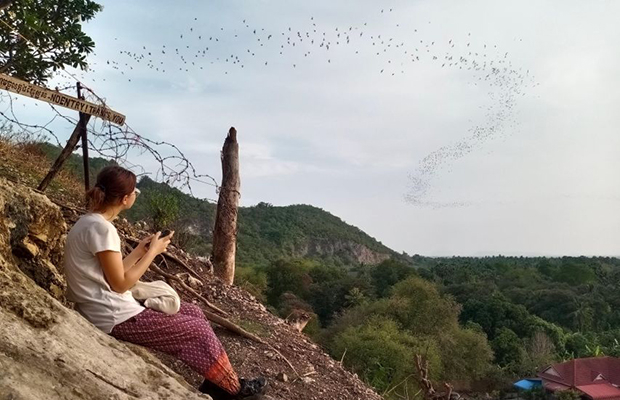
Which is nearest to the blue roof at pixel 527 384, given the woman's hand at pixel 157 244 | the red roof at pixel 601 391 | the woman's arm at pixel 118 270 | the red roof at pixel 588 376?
the red roof at pixel 588 376

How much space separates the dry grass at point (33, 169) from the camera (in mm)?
7574

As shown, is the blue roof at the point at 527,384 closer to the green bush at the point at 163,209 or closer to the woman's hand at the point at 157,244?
the green bush at the point at 163,209

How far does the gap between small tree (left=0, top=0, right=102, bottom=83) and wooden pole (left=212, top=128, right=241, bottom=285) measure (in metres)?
2.55

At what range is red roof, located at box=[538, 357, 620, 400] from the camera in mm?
31941

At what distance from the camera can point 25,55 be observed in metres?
7.55

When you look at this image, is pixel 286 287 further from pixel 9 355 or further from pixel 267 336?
pixel 9 355

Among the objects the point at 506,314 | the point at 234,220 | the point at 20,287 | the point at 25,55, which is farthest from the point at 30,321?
the point at 506,314

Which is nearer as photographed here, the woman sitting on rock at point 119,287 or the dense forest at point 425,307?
the woman sitting on rock at point 119,287

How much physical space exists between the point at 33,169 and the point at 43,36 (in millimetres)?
2332

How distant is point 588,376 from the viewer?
33562mm

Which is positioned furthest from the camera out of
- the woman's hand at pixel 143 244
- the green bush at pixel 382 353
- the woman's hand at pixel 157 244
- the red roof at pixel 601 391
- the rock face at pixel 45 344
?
the red roof at pixel 601 391

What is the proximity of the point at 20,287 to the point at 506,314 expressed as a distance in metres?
46.1

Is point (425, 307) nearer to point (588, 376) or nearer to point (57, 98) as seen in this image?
point (588, 376)

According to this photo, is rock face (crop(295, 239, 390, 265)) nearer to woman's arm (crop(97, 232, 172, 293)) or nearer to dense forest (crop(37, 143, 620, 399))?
dense forest (crop(37, 143, 620, 399))
